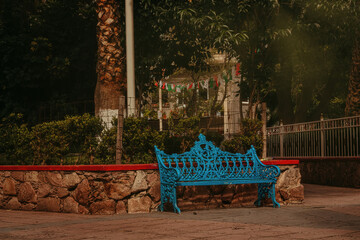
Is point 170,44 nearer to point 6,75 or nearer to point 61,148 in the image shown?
point 6,75

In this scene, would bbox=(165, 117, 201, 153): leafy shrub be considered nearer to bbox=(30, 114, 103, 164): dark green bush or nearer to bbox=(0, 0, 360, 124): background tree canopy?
bbox=(30, 114, 103, 164): dark green bush

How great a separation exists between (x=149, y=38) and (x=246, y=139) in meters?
5.32

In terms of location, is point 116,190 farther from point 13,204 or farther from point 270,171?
point 270,171

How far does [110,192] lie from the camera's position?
358 inches

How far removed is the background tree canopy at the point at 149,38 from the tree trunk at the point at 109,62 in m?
1.60

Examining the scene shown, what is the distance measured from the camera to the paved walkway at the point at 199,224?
6551mm

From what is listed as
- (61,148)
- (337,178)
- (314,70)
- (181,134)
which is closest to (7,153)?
(61,148)

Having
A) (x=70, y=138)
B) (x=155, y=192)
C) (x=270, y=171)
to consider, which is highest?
(x=70, y=138)

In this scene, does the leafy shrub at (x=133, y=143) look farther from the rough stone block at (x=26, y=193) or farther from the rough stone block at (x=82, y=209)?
the rough stone block at (x=26, y=193)

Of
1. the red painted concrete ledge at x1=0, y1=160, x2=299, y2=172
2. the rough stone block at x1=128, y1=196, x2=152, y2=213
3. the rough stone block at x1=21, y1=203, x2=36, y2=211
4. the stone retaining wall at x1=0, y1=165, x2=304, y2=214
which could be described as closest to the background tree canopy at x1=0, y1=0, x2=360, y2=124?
the stone retaining wall at x1=0, y1=165, x2=304, y2=214

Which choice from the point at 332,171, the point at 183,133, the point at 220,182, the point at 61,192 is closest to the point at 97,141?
the point at 61,192

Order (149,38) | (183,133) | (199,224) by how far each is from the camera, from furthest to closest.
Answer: (149,38)
(183,133)
(199,224)

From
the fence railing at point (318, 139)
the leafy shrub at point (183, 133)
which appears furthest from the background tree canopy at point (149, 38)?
the leafy shrub at point (183, 133)

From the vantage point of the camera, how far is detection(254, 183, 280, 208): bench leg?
992 cm
